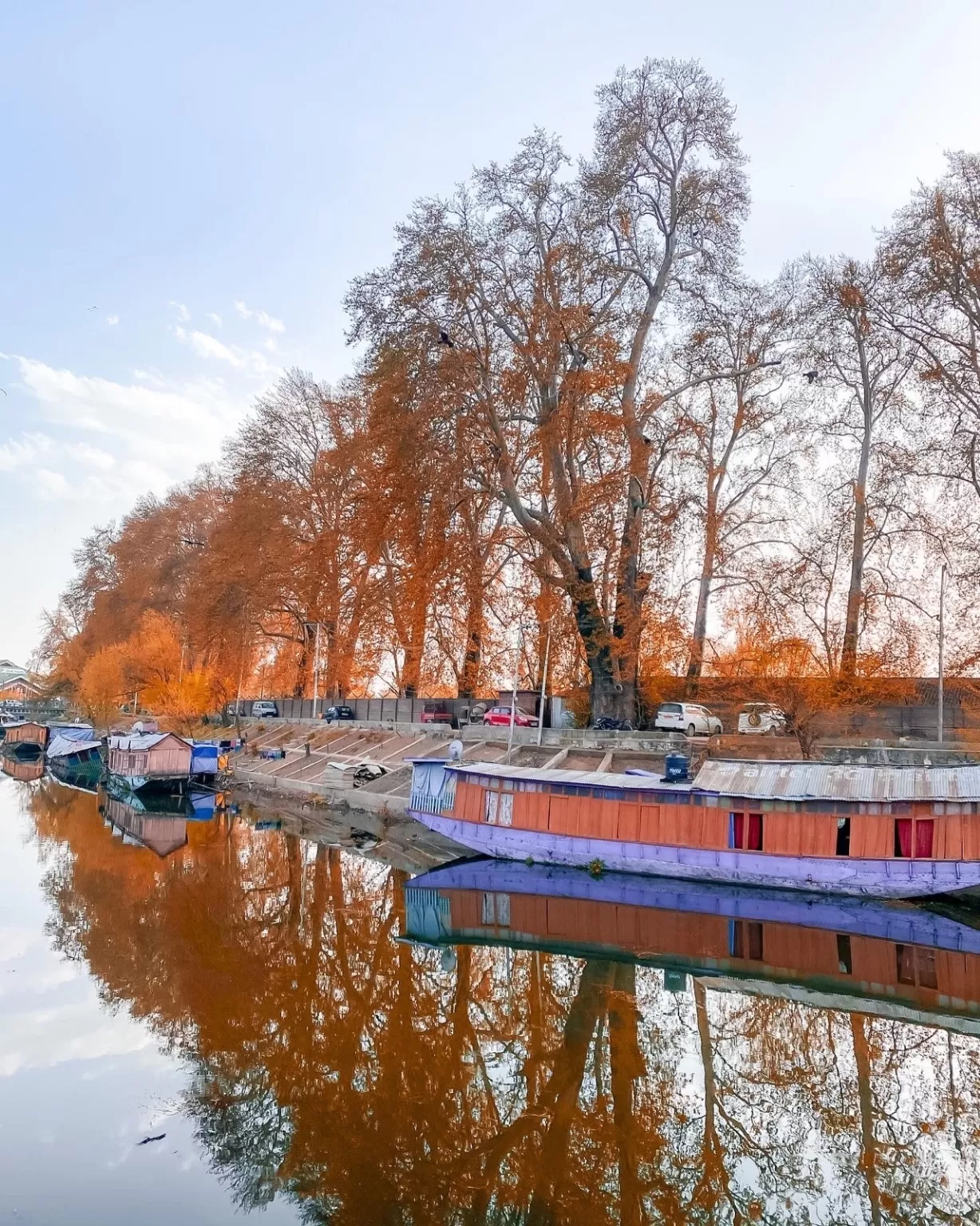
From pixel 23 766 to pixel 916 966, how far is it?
59215 millimetres

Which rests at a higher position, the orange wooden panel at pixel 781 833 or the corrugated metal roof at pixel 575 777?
the corrugated metal roof at pixel 575 777

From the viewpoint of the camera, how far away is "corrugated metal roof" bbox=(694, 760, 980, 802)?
1792 cm

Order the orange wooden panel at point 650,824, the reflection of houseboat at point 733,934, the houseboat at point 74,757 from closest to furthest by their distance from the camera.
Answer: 1. the reflection of houseboat at point 733,934
2. the orange wooden panel at point 650,824
3. the houseboat at point 74,757

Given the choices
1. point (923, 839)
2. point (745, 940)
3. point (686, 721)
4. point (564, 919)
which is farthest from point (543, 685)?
point (745, 940)

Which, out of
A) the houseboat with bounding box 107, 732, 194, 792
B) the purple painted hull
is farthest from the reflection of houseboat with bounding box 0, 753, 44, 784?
the purple painted hull

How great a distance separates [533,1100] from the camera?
29.6ft

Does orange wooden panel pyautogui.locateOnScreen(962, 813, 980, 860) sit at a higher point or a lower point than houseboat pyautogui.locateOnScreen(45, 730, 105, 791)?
higher

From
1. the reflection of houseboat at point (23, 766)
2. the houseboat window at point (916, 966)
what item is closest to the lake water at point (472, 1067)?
the houseboat window at point (916, 966)

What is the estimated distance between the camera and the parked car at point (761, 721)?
87.6 feet

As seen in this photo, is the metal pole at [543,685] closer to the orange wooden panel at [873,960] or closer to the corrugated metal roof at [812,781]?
the corrugated metal roof at [812,781]

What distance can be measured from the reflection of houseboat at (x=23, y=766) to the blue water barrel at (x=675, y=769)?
127 feet

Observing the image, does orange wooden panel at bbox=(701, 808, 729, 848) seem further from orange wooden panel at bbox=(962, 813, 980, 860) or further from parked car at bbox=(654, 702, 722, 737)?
parked car at bbox=(654, 702, 722, 737)

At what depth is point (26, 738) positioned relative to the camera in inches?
2643

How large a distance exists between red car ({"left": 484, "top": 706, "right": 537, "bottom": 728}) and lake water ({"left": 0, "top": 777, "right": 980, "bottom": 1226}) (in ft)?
45.8
